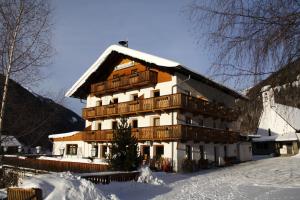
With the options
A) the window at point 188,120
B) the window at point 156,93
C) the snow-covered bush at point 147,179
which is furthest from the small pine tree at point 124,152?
the window at point 156,93

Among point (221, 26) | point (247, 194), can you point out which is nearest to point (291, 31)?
point (221, 26)

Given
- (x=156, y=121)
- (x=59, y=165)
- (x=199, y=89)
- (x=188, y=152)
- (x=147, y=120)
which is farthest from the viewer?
(x=199, y=89)

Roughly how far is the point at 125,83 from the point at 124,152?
11726 millimetres

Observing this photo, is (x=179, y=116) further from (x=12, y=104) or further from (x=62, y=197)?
(x=62, y=197)

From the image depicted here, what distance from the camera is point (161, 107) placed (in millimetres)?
25500

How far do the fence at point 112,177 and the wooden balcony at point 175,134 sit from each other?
24.5ft

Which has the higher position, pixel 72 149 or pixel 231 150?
pixel 72 149

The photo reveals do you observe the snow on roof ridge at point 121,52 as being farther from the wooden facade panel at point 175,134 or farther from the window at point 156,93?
the wooden facade panel at point 175,134

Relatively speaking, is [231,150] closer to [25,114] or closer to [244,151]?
[244,151]

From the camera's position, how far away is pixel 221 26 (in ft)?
16.1

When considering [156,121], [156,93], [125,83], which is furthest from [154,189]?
[125,83]

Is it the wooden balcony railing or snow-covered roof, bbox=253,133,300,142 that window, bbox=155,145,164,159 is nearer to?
the wooden balcony railing

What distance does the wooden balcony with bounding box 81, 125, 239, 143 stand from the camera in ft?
78.5

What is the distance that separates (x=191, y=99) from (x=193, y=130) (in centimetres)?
253
